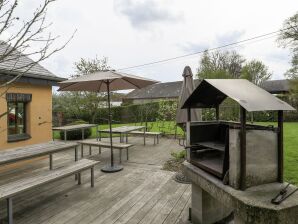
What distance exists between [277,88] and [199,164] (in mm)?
42743

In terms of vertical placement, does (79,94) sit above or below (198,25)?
below

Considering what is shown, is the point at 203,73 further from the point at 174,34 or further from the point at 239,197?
the point at 239,197

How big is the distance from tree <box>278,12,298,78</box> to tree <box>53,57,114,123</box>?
18879 millimetres

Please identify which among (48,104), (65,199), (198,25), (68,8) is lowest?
(65,199)

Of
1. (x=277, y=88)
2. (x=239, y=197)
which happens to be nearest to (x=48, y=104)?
(x=239, y=197)

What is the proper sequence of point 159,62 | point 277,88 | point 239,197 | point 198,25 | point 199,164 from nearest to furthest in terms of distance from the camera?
1. point 239,197
2. point 199,164
3. point 198,25
4. point 159,62
5. point 277,88

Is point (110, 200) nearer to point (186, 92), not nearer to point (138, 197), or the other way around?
point (138, 197)

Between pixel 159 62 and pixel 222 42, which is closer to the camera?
pixel 222 42

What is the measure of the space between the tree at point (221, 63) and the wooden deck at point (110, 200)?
26709mm

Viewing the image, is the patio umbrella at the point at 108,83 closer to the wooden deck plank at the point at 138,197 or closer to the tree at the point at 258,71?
the wooden deck plank at the point at 138,197

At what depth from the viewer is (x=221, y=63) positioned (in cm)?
3691

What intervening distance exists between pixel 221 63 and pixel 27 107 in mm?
34016

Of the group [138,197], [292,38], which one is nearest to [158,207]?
[138,197]

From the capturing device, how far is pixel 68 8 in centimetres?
322
